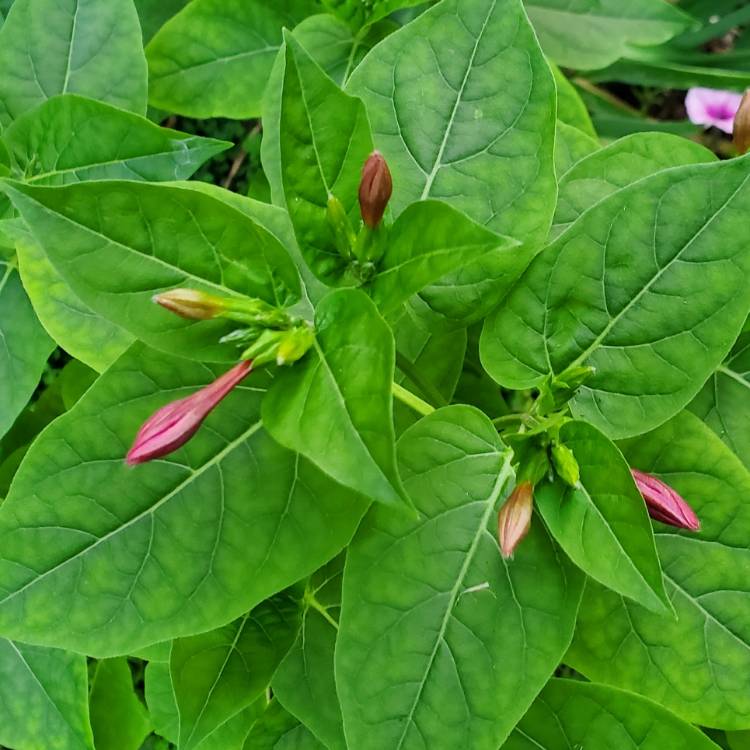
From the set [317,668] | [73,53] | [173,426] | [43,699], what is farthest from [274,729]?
[73,53]

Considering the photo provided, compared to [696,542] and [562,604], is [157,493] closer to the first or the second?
[562,604]

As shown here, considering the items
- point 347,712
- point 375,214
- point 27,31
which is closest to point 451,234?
point 375,214

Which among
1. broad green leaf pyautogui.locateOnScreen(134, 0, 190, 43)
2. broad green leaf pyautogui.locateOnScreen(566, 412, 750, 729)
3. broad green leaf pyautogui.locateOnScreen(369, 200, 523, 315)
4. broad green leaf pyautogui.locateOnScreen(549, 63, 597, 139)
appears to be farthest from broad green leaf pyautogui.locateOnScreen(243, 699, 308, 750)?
broad green leaf pyautogui.locateOnScreen(134, 0, 190, 43)

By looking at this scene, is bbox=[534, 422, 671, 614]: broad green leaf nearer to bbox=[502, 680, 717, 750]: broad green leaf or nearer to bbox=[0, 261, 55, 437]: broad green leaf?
bbox=[502, 680, 717, 750]: broad green leaf

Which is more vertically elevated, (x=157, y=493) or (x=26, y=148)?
(x=26, y=148)

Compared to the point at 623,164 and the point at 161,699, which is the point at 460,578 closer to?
the point at 623,164
